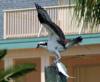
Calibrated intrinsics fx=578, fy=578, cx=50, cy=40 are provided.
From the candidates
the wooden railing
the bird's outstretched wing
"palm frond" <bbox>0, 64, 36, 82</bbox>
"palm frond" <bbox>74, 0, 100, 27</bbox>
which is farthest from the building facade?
the bird's outstretched wing

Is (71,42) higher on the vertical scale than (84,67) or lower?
higher

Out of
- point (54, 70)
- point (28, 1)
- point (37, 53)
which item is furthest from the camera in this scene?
point (28, 1)

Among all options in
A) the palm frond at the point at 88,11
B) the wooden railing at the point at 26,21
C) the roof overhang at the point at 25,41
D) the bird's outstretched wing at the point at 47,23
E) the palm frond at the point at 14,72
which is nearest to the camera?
the bird's outstretched wing at the point at 47,23

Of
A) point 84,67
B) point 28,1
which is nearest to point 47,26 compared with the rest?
point 84,67

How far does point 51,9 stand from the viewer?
68.3ft

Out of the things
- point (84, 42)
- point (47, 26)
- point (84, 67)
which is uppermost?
point (47, 26)

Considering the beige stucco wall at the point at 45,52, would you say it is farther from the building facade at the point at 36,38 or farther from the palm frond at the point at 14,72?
the palm frond at the point at 14,72

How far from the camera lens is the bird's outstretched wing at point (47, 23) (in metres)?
11.2

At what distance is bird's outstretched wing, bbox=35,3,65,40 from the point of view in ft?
36.9

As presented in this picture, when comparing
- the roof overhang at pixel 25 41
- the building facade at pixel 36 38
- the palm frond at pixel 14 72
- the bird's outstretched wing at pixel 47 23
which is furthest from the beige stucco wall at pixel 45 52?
the bird's outstretched wing at pixel 47 23

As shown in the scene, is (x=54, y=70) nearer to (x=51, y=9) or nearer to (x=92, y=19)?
(x=92, y=19)

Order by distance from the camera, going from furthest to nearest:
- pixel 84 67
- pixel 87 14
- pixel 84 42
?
pixel 84 67 → pixel 84 42 → pixel 87 14

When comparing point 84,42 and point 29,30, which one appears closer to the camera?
point 84,42

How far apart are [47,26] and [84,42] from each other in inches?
307
